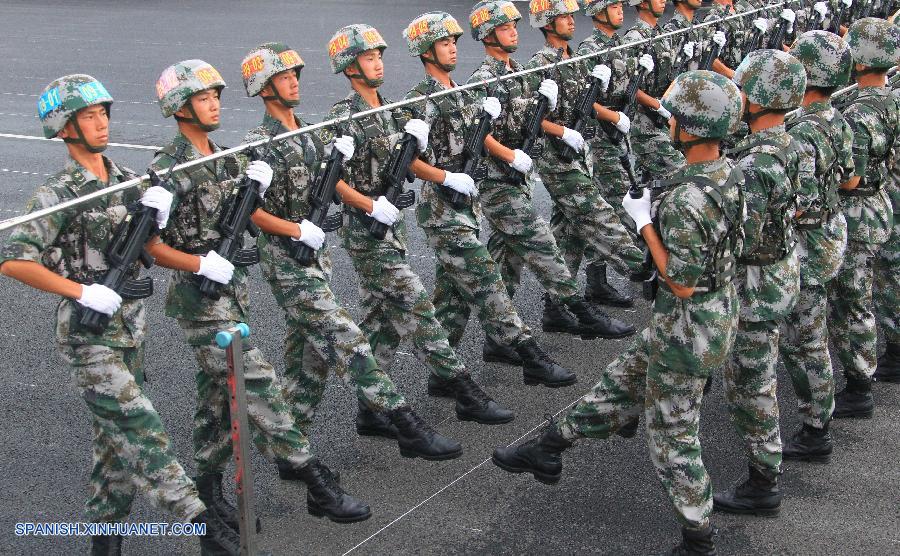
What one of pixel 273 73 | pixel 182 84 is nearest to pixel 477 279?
pixel 273 73

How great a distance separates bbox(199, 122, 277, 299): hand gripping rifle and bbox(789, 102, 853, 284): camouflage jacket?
265cm

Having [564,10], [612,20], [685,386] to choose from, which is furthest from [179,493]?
[612,20]

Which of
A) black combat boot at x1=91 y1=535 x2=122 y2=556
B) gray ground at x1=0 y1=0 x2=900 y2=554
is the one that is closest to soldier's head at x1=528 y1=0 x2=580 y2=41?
gray ground at x1=0 y1=0 x2=900 y2=554

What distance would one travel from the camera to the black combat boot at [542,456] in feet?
18.5

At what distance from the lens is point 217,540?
16.8ft

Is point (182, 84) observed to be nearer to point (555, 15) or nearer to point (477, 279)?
point (477, 279)

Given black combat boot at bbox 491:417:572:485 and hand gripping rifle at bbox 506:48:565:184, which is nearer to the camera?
black combat boot at bbox 491:417:572:485

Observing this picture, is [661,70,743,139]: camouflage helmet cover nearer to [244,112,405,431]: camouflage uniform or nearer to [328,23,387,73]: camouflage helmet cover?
[244,112,405,431]: camouflage uniform

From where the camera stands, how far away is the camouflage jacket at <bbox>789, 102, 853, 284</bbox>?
19.2 ft

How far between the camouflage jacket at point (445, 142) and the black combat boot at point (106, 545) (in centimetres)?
263

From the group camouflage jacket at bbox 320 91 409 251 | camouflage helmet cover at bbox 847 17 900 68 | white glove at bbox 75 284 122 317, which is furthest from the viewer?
camouflage helmet cover at bbox 847 17 900 68

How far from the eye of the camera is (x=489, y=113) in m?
7.04

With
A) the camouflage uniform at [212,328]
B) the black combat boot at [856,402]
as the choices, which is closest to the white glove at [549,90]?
the black combat boot at [856,402]

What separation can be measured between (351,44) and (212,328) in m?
1.95
